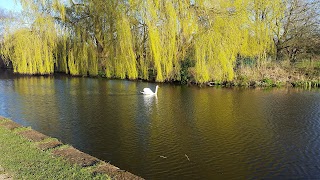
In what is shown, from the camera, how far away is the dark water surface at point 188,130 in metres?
6.18

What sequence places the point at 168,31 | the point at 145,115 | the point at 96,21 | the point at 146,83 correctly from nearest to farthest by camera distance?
the point at 145,115 < the point at 168,31 < the point at 146,83 < the point at 96,21

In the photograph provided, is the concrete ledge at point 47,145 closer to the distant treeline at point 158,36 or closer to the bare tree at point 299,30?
the distant treeline at point 158,36

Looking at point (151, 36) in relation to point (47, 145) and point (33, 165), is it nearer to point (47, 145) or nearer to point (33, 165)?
point (47, 145)

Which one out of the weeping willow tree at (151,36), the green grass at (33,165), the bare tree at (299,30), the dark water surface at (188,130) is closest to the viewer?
the green grass at (33,165)

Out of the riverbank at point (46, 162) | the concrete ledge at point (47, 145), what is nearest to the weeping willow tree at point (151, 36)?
the concrete ledge at point (47, 145)

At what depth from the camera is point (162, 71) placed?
779 inches

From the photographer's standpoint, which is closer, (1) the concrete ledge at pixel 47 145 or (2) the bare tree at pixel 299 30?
(1) the concrete ledge at pixel 47 145

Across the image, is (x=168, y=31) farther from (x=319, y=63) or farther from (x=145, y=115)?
(x=319, y=63)

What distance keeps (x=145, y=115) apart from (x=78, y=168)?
572 centimetres

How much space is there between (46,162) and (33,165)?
250 millimetres

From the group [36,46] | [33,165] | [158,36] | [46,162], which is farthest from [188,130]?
[36,46]

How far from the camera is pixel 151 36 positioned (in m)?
18.8

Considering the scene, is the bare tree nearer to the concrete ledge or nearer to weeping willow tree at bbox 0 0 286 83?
weeping willow tree at bbox 0 0 286 83

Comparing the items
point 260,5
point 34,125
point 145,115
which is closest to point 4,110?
point 34,125
